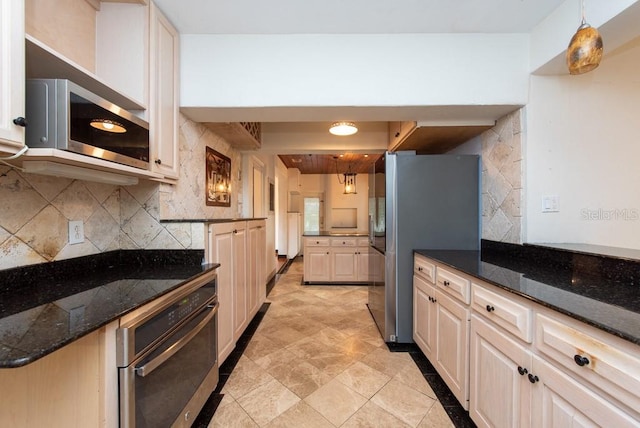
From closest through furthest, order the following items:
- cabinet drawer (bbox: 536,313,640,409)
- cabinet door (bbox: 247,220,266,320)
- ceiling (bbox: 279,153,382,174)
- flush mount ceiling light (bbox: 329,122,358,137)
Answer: cabinet drawer (bbox: 536,313,640,409) < cabinet door (bbox: 247,220,266,320) < flush mount ceiling light (bbox: 329,122,358,137) < ceiling (bbox: 279,153,382,174)

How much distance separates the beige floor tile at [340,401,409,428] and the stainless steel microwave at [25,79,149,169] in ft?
6.12

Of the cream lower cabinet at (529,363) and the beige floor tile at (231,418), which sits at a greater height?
the cream lower cabinet at (529,363)

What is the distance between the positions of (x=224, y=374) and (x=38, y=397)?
119 cm

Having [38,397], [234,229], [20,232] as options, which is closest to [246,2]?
[234,229]

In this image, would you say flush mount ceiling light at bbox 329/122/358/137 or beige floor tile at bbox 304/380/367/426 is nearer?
beige floor tile at bbox 304/380/367/426

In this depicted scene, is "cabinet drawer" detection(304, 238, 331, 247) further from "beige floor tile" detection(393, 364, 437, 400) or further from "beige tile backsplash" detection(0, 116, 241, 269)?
"beige floor tile" detection(393, 364, 437, 400)

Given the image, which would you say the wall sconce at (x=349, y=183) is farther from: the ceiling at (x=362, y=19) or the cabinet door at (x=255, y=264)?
the ceiling at (x=362, y=19)

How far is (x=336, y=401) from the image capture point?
1.56 meters

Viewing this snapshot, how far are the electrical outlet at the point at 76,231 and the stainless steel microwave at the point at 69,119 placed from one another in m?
0.55

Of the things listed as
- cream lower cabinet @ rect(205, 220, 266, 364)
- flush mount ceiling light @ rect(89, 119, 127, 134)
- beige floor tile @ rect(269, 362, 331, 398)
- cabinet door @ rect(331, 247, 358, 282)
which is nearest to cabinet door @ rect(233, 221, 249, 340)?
cream lower cabinet @ rect(205, 220, 266, 364)

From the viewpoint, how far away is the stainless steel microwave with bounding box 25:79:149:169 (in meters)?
0.90

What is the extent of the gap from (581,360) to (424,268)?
1151mm

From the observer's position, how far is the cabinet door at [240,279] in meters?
2.03

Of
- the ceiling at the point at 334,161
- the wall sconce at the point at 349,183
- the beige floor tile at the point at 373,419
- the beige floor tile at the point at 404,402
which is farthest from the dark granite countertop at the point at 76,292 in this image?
the wall sconce at the point at 349,183
